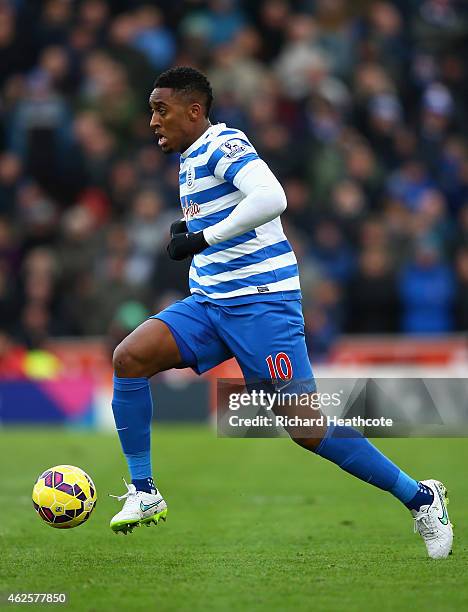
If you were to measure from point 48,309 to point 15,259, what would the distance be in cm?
85

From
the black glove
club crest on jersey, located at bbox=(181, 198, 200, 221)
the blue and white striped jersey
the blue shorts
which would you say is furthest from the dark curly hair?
the blue shorts

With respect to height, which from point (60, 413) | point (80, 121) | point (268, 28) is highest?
point (268, 28)

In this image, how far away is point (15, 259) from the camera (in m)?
16.3

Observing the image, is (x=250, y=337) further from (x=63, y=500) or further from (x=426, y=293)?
(x=426, y=293)

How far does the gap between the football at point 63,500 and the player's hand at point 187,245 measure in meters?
1.33

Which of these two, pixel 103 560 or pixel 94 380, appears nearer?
pixel 103 560

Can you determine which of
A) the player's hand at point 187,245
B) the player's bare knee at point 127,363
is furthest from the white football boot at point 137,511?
the player's hand at point 187,245

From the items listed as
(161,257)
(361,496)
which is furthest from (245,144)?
(161,257)

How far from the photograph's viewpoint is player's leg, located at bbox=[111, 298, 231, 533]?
6.30 metres

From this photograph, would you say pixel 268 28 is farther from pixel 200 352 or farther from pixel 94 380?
pixel 200 352

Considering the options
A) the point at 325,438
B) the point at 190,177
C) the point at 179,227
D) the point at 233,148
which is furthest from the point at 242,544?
the point at 233,148

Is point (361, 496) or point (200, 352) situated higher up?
point (200, 352)

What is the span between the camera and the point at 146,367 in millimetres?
6316

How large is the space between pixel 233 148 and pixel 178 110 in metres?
0.43
